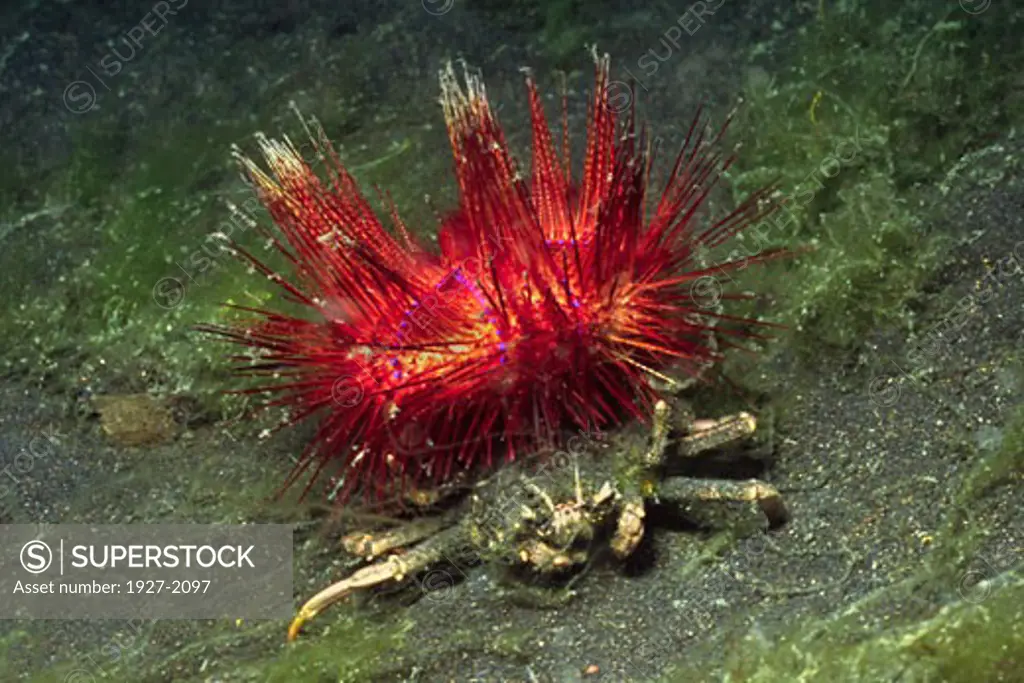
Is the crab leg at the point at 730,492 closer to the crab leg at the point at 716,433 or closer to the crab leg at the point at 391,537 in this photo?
the crab leg at the point at 716,433

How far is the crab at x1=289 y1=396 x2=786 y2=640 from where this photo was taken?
13.0ft

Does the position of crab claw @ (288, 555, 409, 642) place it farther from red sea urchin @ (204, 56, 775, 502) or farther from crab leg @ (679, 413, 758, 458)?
crab leg @ (679, 413, 758, 458)

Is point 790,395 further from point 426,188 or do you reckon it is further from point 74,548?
point 74,548

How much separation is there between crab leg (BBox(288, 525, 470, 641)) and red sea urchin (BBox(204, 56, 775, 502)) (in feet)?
0.95

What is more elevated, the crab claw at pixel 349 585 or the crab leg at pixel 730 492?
the crab leg at pixel 730 492

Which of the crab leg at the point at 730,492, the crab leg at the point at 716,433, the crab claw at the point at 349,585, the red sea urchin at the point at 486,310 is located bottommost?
the crab claw at the point at 349,585

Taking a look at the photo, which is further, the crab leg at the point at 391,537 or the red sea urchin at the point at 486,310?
the crab leg at the point at 391,537

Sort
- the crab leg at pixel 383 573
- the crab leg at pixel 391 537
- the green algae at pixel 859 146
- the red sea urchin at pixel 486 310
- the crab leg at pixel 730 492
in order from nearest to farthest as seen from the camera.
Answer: the crab leg at pixel 730 492 → the red sea urchin at pixel 486 310 → the crab leg at pixel 383 573 → the crab leg at pixel 391 537 → the green algae at pixel 859 146

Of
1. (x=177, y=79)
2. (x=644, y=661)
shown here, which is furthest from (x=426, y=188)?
(x=644, y=661)

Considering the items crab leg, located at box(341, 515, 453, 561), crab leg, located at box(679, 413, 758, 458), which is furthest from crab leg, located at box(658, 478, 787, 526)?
crab leg, located at box(341, 515, 453, 561)

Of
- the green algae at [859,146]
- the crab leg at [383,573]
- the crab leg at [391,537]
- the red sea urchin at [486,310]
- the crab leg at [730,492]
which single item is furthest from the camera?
the green algae at [859,146]

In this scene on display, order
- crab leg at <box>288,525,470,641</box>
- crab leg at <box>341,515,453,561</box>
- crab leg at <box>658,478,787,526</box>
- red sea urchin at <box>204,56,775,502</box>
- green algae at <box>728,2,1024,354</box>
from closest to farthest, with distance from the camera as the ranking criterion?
crab leg at <box>658,478,787,526</box>, red sea urchin at <box>204,56,775,502</box>, crab leg at <box>288,525,470,641</box>, crab leg at <box>341,515,453,561</box>, green algae at <box>728,2,1024,354</box>

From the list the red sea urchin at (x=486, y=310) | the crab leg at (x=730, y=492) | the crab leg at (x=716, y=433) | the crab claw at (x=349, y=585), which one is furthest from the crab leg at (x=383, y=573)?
the crab leg at (x=716, y=433)

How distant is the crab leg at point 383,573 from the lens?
13.5 feet
